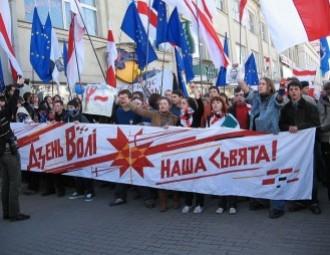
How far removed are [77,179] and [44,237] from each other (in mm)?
2230

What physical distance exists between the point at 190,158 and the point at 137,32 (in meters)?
3.99

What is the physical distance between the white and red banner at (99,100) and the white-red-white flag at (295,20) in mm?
2718

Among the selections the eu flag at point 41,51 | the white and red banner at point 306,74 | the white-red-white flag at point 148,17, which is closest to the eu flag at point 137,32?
the white-red-white flag at point 148,17

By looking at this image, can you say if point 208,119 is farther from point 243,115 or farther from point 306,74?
point 306,74

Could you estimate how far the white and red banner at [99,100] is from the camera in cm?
799

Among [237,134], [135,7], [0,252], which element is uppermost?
[135,7]

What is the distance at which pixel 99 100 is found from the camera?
800 cm

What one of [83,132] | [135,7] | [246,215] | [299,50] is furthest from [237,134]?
[299,50]

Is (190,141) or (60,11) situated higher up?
(60,11)

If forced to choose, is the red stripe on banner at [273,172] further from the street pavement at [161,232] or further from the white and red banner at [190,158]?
the street pavement at [161,232]

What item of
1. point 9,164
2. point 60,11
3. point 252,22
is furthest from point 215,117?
point 252,22

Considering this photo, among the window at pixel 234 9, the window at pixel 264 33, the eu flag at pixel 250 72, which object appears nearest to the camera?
the eu flag at pixel 250 72

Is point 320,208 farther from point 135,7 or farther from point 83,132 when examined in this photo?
point 135,7

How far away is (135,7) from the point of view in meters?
9.80
